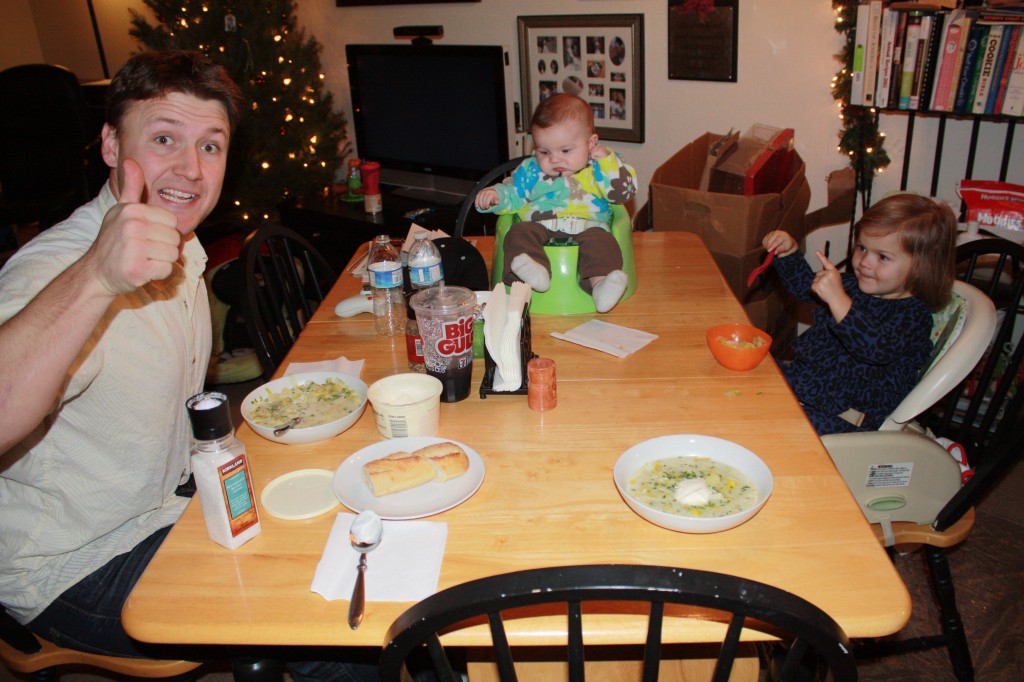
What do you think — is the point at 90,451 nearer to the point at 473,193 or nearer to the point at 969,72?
the point at 473,193

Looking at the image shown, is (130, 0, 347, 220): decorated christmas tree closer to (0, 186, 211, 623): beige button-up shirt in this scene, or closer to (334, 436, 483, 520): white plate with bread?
(0, 186, 211, 623): beige button-up shirt

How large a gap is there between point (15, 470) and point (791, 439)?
1.30 m

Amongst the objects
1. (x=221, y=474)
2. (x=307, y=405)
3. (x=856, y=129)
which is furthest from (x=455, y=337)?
(x=856, y=129)

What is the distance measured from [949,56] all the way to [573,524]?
227 cm

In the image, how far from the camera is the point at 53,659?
1.35 metres

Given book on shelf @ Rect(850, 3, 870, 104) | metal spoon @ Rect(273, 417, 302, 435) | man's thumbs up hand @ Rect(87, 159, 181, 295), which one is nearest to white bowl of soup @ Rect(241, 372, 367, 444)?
metal spoon @ Rect(273, 417, 302, 435)

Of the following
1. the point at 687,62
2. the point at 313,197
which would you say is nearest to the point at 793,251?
the point at 687,62

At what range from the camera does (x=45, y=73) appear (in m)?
4.12

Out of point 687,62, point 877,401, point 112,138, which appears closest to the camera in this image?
point 112,138

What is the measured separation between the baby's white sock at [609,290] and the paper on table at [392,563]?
85 cm

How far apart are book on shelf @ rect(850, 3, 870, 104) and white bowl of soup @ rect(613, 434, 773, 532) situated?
2.04 m

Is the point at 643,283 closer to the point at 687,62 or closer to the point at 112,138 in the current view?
the point at 112,138

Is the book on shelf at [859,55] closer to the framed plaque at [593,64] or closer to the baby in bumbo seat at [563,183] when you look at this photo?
the framed plaque at [593,64]

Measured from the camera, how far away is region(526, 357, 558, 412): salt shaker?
1.40 meters
